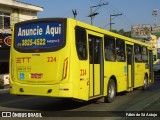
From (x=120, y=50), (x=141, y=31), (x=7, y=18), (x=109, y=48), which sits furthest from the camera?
(x=141, y=31)

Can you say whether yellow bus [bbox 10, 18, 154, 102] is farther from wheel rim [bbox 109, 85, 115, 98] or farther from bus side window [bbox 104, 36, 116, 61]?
wheel rim [bbox 109, 85, 115, 98]

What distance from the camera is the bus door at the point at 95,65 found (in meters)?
12.4

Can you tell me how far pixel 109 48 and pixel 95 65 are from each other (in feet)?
5.45

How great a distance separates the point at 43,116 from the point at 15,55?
2445mm

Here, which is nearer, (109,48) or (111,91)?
(109,48)

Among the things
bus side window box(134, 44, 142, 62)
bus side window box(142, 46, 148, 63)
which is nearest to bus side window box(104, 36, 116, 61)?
bus side window box(134, 44, 142, 62)

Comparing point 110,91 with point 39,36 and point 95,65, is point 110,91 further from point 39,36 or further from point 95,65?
point 39,36

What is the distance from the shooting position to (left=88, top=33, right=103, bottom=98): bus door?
1239 centimetres

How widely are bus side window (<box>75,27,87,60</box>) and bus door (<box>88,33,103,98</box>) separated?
42 cm

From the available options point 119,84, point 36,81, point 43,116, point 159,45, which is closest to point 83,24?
point 36,81

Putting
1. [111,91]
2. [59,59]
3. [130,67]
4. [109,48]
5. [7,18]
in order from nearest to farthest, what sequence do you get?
[59,59], [109,48], [111,91], [130,67], [7,18]

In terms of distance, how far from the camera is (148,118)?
34.3ft

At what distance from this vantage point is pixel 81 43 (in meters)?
11.8

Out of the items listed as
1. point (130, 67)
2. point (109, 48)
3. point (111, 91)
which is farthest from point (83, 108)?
point (130, 67)
